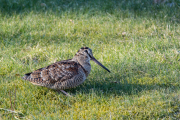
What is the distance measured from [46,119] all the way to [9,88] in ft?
4.35

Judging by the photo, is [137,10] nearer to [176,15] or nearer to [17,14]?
[176,15]

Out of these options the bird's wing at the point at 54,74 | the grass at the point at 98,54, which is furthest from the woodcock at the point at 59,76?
the grass at the point at 98,54

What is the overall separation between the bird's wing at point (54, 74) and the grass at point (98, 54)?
29 cm

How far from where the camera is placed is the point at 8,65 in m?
5.78

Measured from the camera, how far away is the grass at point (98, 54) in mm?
4312

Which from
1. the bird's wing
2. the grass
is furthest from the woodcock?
the grass

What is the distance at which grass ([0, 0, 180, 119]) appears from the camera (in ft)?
14.1

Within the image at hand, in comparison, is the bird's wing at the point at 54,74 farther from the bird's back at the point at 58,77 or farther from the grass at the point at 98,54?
the grass at the point at 98,54

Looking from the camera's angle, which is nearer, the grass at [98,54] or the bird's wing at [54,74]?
the grass at [98,54]

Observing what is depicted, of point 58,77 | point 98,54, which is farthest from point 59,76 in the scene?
point 98,54

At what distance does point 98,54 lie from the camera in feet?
20.7

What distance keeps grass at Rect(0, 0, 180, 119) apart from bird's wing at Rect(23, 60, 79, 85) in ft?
0.95

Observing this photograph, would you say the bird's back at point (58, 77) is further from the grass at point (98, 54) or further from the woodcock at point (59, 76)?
the grass at point (98, 54)

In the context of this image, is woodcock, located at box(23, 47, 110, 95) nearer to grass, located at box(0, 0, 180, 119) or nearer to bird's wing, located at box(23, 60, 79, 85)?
bird's wing, located at box(23, 60, 79, 85)
